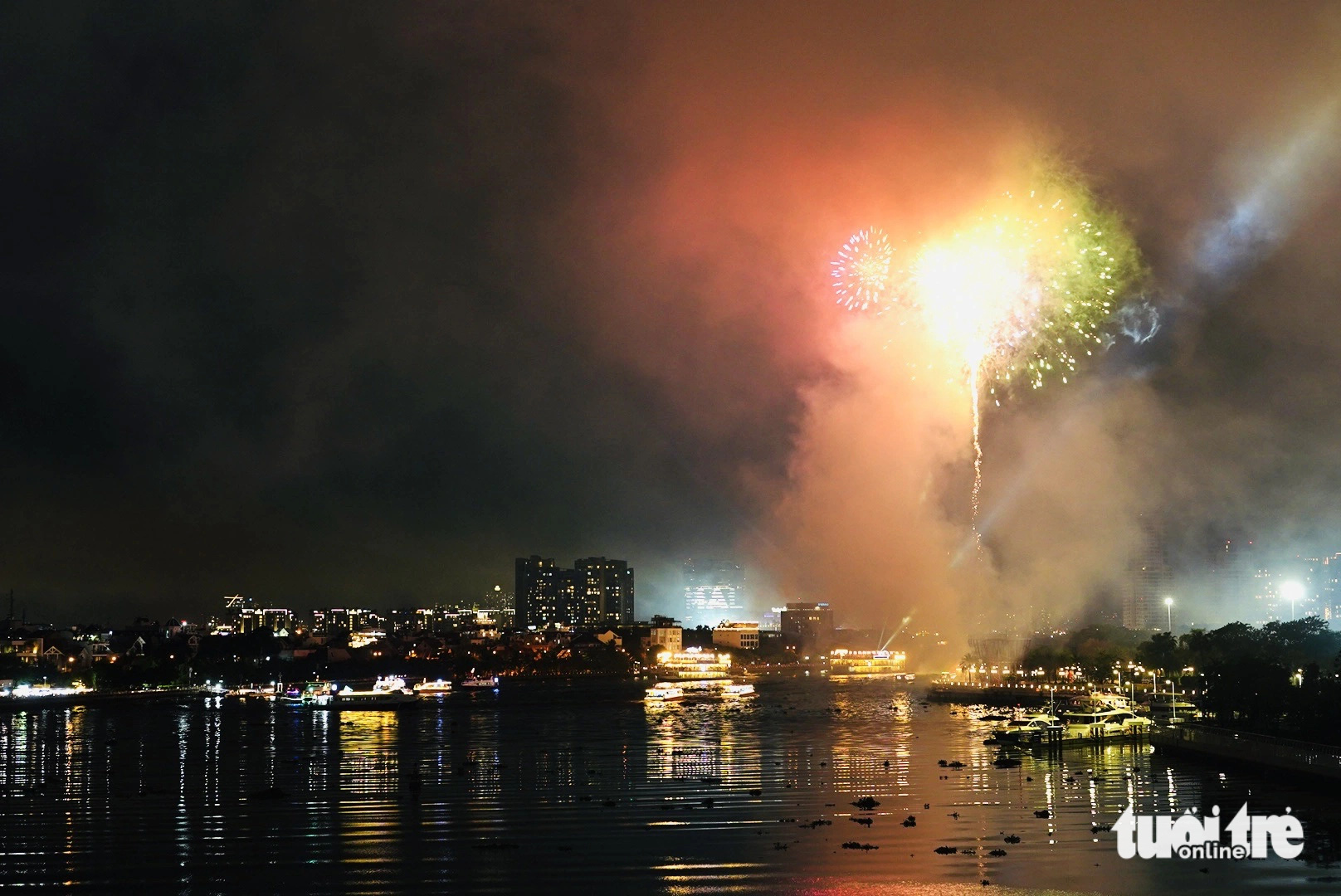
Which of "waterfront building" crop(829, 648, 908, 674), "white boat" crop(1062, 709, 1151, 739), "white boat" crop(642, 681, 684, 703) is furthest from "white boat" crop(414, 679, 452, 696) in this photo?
"white boat" crop(1062, 709, 1151, 739)

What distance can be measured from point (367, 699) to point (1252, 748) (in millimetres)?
47006

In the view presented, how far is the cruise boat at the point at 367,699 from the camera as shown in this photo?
205 feet

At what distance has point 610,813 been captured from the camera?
22109mm

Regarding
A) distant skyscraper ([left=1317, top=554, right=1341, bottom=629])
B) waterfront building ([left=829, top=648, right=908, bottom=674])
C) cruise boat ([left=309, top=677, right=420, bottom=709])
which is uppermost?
distant skyscraper ([left=1317, top=554, right=1341, bottom=629])

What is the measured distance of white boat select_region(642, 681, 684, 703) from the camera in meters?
69.9

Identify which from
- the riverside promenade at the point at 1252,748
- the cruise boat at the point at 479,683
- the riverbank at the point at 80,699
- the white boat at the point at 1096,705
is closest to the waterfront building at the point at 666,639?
the cruise boat at the point at 479,683

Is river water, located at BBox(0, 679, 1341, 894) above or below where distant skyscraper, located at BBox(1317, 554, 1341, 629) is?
below

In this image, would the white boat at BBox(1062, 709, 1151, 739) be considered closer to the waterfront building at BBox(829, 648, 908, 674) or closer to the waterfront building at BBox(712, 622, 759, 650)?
the waterfront building at BBox(829, 648, 908, 674)

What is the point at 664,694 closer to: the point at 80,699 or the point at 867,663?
the point at 80,699

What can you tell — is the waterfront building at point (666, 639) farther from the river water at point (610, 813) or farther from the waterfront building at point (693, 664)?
the river water at point (610, 813)

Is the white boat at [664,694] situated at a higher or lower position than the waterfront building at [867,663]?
higher

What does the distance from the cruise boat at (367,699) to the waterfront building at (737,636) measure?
112294 mm

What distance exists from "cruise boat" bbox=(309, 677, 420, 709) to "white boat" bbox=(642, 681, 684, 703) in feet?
45.1

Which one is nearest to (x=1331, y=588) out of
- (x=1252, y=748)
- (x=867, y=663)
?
(x=867, y=663)
